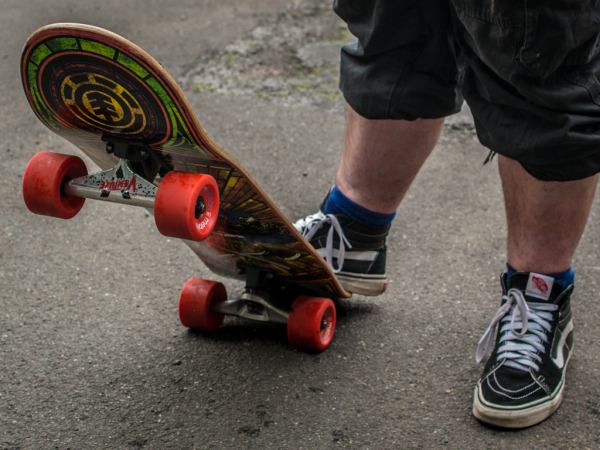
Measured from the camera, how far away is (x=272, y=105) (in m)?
3.63

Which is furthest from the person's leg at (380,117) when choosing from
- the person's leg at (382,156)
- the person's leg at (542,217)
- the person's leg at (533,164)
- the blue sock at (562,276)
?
the blue sock at (562,276)

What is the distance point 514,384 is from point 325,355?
461 millimetres

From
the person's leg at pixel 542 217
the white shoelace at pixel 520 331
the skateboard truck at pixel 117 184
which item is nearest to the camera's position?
the skateboard truck at pixel 117 184

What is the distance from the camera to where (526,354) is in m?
2.02

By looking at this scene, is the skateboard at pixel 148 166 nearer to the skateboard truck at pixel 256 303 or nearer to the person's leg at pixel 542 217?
the skateboard truck at pixel 256 303

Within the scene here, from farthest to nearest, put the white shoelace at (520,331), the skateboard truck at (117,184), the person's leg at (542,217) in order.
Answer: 1. the white shoelace at (520,331)
2. the person's leg at (542,217)
3. the skateboard truck at (117,184)

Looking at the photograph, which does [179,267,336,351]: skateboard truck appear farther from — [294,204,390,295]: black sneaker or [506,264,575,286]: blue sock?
[506,264,575,286]: blue sock

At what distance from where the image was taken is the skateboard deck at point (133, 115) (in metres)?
1.62

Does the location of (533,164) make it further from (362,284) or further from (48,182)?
(48,182)

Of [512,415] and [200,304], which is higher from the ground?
[200,304]

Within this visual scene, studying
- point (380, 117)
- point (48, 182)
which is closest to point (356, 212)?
point (380, 117)

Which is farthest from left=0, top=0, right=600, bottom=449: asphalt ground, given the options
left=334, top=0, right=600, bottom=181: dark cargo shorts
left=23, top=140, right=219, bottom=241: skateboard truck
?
left=334, top=0, right=600, bottom=181: dark cargo shorts

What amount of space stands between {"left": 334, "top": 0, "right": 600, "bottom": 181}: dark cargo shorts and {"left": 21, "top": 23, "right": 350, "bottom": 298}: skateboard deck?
1.26ft

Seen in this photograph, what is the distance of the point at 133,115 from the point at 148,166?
0.13 m
